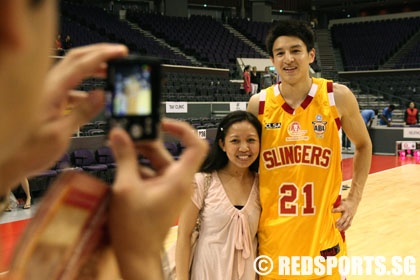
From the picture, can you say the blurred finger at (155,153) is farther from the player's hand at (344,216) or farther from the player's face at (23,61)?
the player's hand at (344,216)

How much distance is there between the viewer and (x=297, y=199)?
7.27 ft

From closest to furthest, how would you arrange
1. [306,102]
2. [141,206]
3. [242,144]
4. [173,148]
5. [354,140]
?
[141,206], [242,144], [306,102], [354,140], [173,148]

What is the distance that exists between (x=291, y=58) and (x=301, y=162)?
1.53 ft

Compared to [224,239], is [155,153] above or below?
above

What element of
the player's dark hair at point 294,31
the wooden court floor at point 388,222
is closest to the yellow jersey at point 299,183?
the player's dark hair at point 294,31

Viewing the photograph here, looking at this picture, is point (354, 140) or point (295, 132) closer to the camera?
point (295, 132)

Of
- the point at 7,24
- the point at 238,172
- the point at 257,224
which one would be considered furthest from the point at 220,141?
the point at 7,24

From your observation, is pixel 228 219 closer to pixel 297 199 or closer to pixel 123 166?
pixel 297 199

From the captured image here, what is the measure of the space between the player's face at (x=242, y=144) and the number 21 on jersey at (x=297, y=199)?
198mm

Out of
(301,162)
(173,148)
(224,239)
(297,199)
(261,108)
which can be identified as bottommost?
(173,148)

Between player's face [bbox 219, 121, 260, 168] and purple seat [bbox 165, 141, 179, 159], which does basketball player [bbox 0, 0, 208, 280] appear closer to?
player's face [bbox 219, 121, 260, 168]

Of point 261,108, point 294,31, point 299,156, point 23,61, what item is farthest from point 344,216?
point 23,61

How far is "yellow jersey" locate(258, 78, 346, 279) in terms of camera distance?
2215 mm

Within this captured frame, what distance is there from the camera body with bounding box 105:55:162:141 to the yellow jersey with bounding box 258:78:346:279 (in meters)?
1.73
